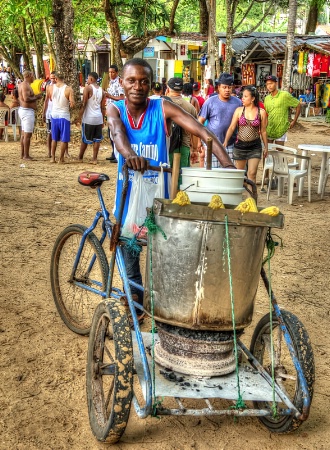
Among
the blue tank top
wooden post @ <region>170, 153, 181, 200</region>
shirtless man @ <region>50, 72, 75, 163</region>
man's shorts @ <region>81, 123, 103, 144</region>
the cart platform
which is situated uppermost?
the blue tank top

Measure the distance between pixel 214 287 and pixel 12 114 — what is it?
14714 millimetres

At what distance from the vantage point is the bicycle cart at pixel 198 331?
2.83m

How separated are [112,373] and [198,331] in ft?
1.68

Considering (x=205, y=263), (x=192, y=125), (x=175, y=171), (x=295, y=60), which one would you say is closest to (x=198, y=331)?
(x=205, y=263)

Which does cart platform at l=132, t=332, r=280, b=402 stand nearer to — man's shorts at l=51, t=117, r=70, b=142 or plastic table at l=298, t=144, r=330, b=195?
plastic table at l=298, t=144, r=330, b=195

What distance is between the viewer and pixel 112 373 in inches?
124

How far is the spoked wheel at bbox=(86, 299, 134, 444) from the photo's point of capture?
281cm

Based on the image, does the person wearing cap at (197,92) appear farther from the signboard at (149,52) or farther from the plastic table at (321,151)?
the signboard at (149,52)

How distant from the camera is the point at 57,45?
48.4 ft

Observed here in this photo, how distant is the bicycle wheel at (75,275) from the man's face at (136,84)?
1037 millimetres

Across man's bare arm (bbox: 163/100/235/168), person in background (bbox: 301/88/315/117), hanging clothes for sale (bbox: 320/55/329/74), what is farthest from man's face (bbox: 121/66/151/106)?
hanging clothes for sale (bbox: 320/55/329/74)

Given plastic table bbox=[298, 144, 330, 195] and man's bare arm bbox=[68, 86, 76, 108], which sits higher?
man's bare arm bbox=[68, 86, 76, 108]

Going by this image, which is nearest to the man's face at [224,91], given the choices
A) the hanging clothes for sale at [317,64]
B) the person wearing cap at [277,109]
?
the person wearing cap at [277,109]

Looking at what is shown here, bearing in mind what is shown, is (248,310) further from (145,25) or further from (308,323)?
(145,25)
